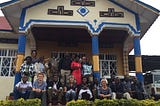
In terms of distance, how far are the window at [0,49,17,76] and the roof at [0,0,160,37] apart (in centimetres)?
234

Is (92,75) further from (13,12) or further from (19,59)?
(13,12)

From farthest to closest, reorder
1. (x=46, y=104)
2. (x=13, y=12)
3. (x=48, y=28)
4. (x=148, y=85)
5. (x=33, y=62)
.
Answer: (x=148, y=85)
(x=48, y=28)
(x=13, y=12)
(x=33, y=62)
(x=46, y=104)

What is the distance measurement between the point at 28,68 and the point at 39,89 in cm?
130

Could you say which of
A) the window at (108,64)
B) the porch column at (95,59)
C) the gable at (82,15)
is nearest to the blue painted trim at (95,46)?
the porch column at (95,59)

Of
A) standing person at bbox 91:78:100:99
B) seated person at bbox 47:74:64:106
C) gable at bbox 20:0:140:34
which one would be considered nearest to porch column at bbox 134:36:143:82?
gable at bbox 20:0:140:34

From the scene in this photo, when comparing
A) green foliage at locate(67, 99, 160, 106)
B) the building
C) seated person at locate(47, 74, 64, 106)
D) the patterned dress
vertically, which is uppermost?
the building

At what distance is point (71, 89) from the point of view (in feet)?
29.7

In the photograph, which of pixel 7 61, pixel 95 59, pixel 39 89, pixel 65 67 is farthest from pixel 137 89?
pixel 7 61

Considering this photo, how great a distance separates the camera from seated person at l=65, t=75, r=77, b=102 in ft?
29.0

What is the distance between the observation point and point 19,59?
1053cm

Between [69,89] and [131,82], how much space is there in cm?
241

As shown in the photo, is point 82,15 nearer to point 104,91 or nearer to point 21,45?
point 21,45

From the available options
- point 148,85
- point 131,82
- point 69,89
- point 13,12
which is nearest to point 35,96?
point 69,89

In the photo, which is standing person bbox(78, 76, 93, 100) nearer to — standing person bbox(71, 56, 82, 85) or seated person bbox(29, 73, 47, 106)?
standing person bbox(71, 56, 82, 85)
